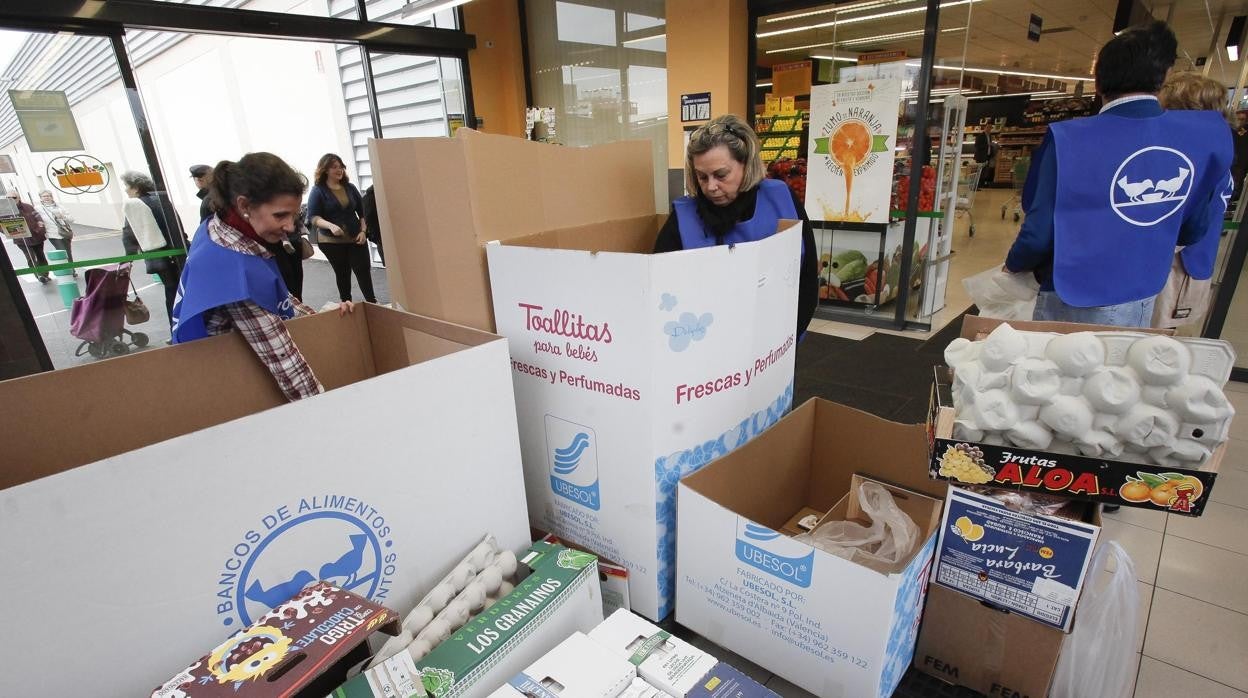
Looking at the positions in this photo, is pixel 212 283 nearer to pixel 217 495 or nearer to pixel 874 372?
pixel 217 495

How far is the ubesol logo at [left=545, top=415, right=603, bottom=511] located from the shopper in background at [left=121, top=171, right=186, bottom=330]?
3.44 metres

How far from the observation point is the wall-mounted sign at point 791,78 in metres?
4.05

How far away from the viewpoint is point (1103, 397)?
91cm

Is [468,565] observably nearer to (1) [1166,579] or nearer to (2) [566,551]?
(2) [566,551]

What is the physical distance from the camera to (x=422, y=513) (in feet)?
3.56

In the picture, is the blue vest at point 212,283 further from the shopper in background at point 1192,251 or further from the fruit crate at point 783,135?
the fruit crate at point 783,135

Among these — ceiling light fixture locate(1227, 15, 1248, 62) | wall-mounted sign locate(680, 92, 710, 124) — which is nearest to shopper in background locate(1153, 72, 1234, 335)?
wall-mounted sign locate(680, 92, 710, 124)

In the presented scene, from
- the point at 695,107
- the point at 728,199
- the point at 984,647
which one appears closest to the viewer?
the point at 984,647

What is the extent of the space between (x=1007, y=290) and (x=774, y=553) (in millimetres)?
1165

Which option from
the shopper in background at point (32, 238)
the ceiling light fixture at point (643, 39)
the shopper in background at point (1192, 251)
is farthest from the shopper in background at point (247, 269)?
the ceiling light fixture at point (643, 39)

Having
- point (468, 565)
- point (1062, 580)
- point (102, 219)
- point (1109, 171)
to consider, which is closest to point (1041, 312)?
point (1109, 171)

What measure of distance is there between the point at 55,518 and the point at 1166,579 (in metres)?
2.48

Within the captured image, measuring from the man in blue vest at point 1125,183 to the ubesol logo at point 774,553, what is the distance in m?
A: 1.13

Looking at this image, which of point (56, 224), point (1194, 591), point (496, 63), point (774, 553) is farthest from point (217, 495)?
point (496, 63)
